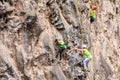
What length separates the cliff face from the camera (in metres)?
17.8

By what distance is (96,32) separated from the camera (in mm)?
29672

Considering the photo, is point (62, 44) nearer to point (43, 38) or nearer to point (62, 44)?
point (62, 44)

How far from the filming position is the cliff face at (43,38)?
17.8 m

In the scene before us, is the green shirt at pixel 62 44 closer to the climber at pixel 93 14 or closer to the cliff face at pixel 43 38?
the cliff face at pixel 43 38

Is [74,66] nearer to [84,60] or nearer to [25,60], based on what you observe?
[84,60]

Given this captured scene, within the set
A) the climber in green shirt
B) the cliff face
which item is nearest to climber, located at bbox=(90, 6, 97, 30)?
the climber in green shirt

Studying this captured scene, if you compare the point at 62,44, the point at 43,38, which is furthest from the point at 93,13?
A: the point at 43,38

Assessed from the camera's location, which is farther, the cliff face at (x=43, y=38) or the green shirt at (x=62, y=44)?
the green shirt at (x=62, y=44)

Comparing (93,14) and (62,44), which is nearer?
(62,44)

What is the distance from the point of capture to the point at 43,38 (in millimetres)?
19891

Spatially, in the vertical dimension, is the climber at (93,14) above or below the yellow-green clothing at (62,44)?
above

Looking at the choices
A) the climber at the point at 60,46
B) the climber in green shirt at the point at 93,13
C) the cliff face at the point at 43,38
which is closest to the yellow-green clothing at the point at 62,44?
the climber at the point at 60,46

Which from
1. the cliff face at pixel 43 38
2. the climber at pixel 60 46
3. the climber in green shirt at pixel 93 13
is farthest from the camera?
the climber in green shirt at pixel 93 13

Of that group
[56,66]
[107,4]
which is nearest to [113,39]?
[107,4]
